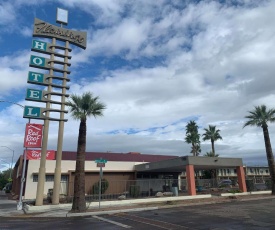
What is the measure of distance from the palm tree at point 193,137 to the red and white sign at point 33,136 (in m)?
39.3

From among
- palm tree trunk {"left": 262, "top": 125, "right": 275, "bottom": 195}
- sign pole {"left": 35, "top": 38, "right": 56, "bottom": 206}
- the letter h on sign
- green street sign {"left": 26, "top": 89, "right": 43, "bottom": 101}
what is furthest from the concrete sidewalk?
the letter h on sign

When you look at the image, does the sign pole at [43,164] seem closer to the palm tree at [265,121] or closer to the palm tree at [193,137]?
the palm tree at [265,121]

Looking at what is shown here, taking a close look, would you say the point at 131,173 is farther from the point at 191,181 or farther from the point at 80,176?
the point at 80,176

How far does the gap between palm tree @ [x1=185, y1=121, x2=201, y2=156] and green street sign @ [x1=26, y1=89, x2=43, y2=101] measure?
39.4 m

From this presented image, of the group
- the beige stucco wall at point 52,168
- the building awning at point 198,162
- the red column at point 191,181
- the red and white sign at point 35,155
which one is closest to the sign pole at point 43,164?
the beige stucco wall at point 52,168

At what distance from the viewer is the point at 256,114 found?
115 ft

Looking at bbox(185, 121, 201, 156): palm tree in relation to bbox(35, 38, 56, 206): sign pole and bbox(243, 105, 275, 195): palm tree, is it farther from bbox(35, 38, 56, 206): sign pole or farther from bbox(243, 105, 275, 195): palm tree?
bbox(35, 38, 56, 206): sign pole

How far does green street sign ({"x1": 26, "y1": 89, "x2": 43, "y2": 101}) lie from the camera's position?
25281 millimetres

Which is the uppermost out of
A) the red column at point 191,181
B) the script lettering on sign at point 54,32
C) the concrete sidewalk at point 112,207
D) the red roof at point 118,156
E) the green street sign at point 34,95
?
the script lettering on sign at point 54,32

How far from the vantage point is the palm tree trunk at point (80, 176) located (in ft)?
63.9

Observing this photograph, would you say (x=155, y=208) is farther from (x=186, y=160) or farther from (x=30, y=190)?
(x=30, y=190)

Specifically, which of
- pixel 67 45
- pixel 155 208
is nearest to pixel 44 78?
pixel 67 45

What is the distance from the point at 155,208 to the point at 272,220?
31.2 feet

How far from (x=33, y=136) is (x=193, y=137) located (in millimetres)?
40078
